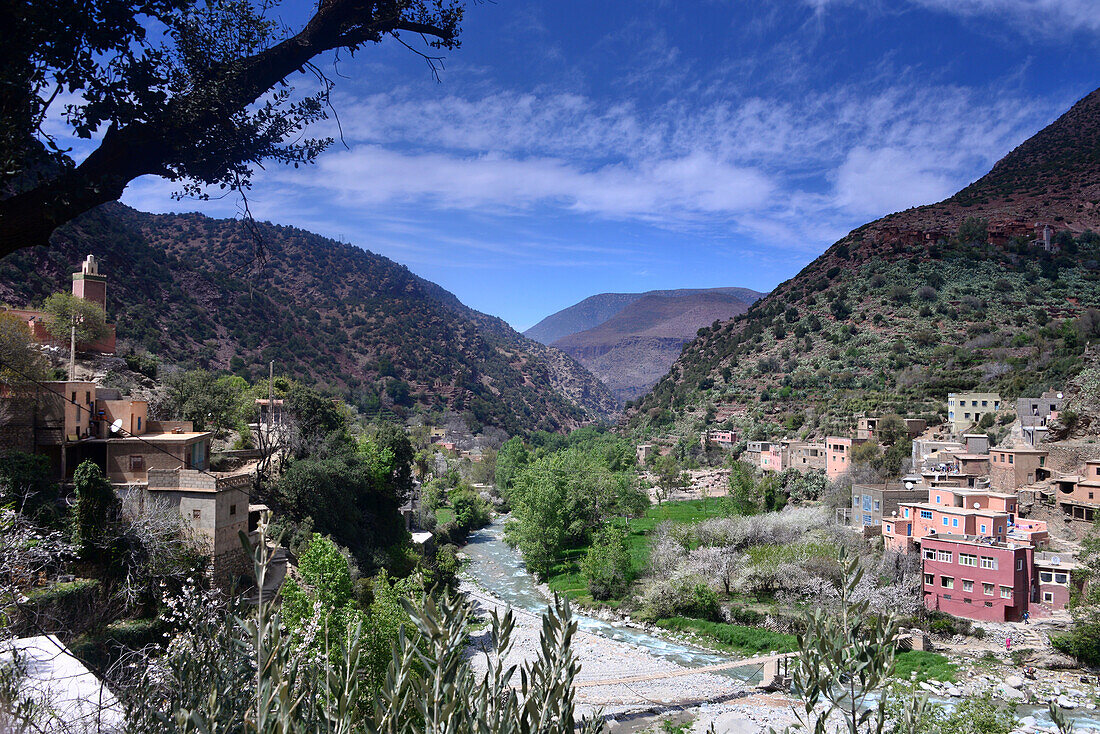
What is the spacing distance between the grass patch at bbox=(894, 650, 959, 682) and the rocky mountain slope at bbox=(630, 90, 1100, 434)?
83.0 feet

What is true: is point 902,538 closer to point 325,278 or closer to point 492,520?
point 492,520

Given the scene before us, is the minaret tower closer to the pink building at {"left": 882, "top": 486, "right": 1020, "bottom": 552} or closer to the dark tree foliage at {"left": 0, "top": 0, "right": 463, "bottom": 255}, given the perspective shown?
the dark tree foliage at {"left": 0, "top": 0, "right": 463, "bottom": 255}

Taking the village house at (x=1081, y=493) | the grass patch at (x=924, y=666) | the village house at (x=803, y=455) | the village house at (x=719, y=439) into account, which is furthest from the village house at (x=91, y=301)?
the village house at (x=719, y=439)

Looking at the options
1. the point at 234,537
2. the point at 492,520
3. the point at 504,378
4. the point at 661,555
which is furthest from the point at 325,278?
the point at 234,537

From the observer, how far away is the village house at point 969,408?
36.9 m

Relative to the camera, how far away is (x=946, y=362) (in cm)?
4631

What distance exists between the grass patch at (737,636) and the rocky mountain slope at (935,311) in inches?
988

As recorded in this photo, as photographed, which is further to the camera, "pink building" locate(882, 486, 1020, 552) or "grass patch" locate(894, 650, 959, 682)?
"pink building" locate(882, 486, 1020, 552)

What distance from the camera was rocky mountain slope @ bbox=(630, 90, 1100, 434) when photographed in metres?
44.8

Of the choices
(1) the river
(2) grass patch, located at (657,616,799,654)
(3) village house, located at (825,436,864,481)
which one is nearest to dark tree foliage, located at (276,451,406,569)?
(1) the river

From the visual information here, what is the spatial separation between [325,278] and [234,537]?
74.1m

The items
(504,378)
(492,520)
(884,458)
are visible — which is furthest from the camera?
(504,378)

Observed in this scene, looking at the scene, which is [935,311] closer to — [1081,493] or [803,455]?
[803,455]

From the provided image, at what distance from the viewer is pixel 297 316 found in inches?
2685
